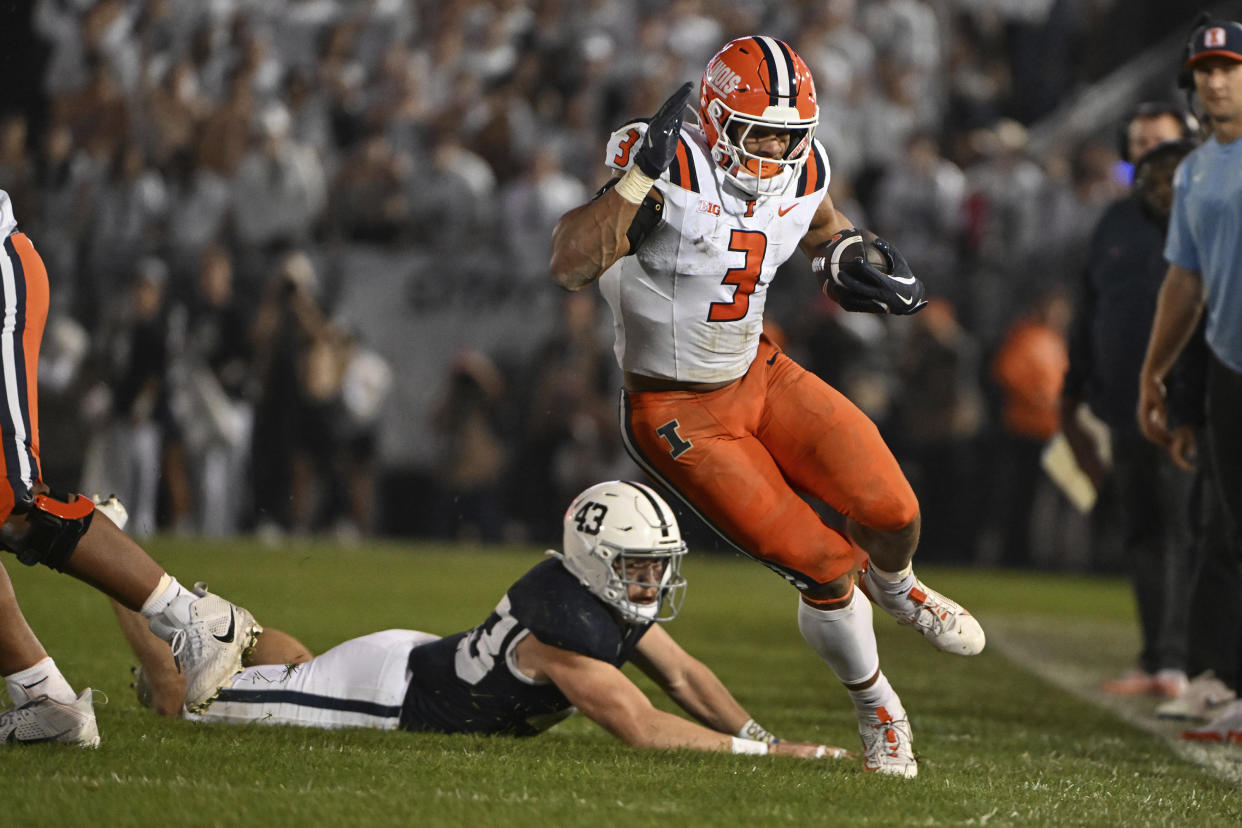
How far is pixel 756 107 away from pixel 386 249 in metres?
7.97

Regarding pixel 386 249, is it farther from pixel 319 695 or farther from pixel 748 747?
pixel 748 747

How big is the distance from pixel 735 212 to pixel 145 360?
752 centimetres

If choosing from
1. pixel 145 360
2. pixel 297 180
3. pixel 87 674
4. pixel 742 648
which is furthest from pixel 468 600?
pixel 297 180

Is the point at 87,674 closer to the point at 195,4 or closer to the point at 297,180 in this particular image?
the point at 297,180

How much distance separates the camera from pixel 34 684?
3.74 meters

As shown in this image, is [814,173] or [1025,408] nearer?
[814,173]

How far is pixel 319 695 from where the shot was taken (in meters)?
4.38

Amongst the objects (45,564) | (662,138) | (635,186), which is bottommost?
(45,564)

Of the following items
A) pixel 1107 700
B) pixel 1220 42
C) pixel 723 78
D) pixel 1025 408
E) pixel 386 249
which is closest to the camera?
pixel 723 78

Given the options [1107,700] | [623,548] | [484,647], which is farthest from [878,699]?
[1107,700]

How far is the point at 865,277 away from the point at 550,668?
50.4 inches

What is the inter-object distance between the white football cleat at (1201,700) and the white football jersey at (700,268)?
243 cm

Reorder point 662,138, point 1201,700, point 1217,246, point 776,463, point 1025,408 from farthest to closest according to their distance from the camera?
point 1025,408, point 1201,700, point 1217,246, point 776,463, point 662,138

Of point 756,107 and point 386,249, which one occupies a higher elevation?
point 756,107
